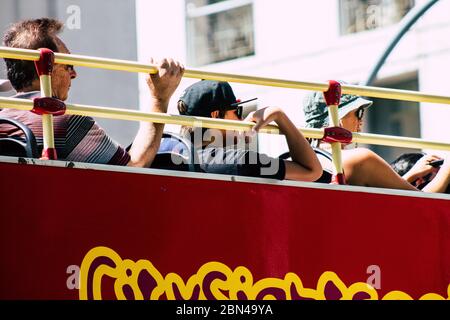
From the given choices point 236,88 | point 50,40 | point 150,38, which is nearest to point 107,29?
point 150,38

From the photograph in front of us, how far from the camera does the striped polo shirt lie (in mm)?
6004

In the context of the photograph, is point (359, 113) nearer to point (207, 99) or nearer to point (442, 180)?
point (442, 180)

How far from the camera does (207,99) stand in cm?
664

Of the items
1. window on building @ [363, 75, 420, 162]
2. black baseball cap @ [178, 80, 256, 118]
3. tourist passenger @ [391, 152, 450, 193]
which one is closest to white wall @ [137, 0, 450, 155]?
window on building @ [363, 75, 420, 162]

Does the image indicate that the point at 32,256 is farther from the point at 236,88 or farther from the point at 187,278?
the point at 236,88

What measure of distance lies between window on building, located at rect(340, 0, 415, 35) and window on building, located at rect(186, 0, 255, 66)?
5.89 ft

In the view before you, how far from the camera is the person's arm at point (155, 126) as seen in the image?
20.2ft

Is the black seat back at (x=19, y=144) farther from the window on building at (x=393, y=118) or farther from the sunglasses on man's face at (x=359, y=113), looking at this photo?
the window on building at (x=393, y=118)

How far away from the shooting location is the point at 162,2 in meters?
20.7

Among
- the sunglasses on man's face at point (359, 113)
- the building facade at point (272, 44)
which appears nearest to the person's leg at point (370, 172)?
the sunglasses on man's face at point (359, 113)

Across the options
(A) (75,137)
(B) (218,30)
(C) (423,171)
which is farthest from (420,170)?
(B) (218,30)

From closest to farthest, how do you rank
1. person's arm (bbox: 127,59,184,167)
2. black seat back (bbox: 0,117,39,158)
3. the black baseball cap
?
black seat back (bbox: 0,117,39,158) < person's arm (bbox: 127,59,184,167) < the black baseball cap

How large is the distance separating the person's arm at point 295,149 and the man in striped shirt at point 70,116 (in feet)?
1.40

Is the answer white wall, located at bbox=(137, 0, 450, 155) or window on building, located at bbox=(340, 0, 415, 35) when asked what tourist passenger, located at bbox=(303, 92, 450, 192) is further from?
window on building, located at bbox=(340, 0, 415, 35)
